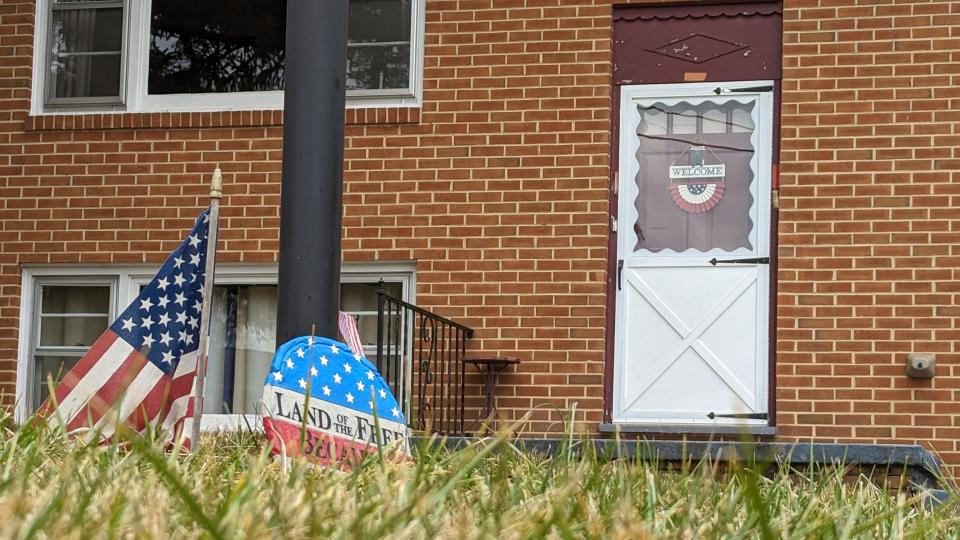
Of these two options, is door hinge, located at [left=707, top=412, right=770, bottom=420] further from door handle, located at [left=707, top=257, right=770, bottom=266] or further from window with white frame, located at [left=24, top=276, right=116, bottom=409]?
window with white frame, located at [left=24, top=276, right=116, bottom=409]

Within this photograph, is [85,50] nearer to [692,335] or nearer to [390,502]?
[692,335]

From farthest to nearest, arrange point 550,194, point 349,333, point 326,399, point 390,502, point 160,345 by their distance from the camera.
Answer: point 550,194
point 349,333
point 160,345
point 326,399
point 390,502

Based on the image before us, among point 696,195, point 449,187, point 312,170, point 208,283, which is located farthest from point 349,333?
point 312,170

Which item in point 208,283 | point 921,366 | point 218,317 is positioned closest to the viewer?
point 208,283

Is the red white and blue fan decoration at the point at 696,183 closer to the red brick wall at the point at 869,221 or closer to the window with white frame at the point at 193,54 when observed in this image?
the red brick wall at the point at 869,221

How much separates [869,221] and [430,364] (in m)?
2.68

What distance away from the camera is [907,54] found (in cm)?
862

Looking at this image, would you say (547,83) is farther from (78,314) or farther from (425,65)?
(78,314)

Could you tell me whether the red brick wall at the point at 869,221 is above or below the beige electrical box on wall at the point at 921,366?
above

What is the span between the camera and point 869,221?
28.0 ft

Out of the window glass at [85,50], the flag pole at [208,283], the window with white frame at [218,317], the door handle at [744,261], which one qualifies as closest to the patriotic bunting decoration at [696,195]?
the door handle at [744,261]

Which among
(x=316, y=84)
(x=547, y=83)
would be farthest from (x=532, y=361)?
(x=316, y=84)

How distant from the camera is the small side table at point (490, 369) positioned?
28.4 feet

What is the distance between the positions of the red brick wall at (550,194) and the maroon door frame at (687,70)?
12 centimetres
